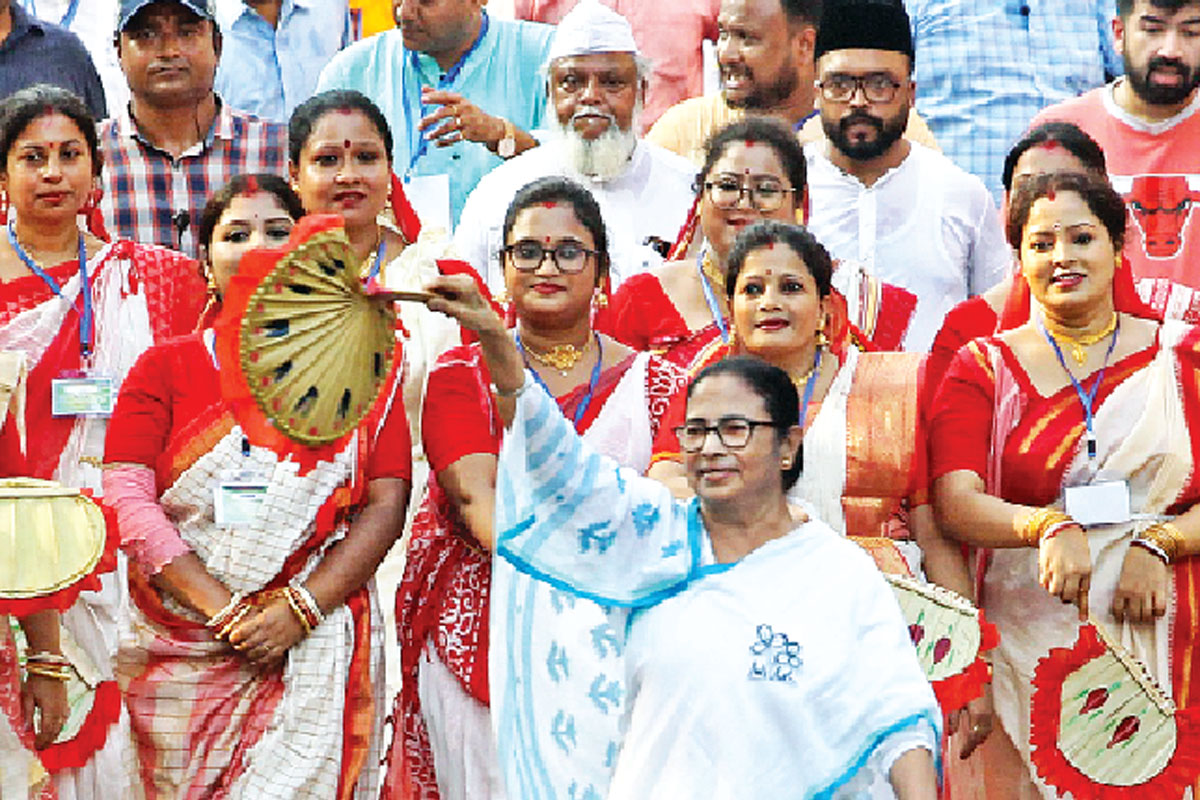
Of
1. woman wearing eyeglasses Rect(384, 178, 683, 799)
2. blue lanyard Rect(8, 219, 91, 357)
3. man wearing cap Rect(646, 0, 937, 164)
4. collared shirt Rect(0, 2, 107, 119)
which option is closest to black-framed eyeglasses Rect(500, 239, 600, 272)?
woman wearing eyeglasses Rect(384, 178, 683, 799)

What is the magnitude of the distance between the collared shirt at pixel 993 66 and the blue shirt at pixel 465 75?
1430mm

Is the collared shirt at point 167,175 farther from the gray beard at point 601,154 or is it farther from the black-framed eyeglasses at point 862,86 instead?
the black-framed eyeglasses at point 862,86

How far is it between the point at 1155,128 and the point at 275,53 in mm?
3206

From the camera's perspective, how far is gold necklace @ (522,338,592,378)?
21.2ft

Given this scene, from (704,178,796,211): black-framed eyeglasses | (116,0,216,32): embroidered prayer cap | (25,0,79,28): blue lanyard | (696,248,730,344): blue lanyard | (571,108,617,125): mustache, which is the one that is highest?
(25,0,79,28): blue lanyard

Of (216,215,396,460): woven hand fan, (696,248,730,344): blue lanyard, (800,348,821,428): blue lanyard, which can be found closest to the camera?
(216,215,396,460): woven hand fan

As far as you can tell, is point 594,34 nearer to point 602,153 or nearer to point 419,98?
point 602,153

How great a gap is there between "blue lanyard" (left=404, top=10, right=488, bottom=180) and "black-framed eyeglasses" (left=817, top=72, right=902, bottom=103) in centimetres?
140

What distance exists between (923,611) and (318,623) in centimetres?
149

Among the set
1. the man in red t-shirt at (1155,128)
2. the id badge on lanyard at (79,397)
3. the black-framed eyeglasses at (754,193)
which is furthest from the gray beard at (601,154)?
the id badge on lanyard at (79,397)

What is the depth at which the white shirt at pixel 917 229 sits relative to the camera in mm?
7742

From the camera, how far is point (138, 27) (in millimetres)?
7895

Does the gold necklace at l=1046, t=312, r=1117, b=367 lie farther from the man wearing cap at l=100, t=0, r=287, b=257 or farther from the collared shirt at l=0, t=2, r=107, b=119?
the collared shirt at l=0, t=2, r=107, b=119

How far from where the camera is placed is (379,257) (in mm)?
7043
